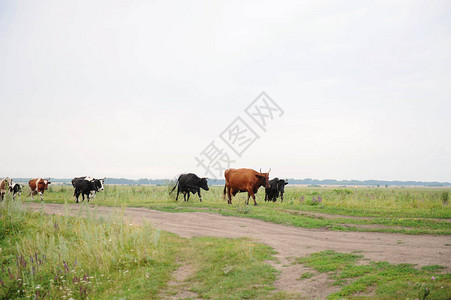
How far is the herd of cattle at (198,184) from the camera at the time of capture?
25391 mm

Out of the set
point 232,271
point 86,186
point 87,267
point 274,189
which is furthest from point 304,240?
point 86,186

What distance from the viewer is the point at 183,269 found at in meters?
9.95

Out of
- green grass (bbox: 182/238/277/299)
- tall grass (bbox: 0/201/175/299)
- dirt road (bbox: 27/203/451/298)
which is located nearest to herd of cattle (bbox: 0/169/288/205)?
dirt road (bbox: 27/203/451/298)

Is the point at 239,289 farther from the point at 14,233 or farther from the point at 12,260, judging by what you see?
the point at 14,233

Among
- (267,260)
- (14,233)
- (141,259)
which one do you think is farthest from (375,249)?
(14,233)

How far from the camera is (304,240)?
41.8ft

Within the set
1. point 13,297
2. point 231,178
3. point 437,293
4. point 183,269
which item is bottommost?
point 13,297

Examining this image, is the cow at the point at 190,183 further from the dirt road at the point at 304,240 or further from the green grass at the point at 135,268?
the green grass at the point at 135,268

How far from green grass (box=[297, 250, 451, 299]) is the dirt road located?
503 millimetres

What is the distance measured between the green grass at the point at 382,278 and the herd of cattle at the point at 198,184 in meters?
15.5

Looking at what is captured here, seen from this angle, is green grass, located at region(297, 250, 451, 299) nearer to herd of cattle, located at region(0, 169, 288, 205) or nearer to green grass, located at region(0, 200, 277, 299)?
green grass, located at region(0, 200, 277, 299)

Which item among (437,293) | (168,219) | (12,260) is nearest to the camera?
(437,293)

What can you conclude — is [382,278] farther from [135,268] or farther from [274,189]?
[274,189]

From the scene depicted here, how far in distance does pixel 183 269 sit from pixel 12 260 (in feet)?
22.4
